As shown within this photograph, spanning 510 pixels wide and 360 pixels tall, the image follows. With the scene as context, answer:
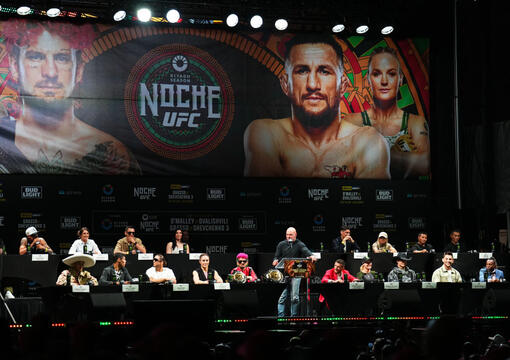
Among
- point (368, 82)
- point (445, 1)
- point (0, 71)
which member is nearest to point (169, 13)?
point (0, 71)

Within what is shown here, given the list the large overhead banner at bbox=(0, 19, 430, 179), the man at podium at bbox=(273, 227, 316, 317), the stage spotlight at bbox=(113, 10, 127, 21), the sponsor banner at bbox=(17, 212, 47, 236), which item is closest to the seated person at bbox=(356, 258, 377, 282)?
the man at podium at bbox=(273, 227, 316, 317)

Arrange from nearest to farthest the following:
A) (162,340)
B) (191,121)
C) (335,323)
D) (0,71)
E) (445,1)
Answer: (162,340)
(335,323)
(0,71)
(191,121)
(445,1)

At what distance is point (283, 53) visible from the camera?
63.5 ft

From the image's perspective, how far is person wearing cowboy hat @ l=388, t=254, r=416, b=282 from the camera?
614 inches

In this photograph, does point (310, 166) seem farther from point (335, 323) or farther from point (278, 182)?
point (335, 323)

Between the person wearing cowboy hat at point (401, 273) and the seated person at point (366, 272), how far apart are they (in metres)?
0.34

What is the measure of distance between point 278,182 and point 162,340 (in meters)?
15.5

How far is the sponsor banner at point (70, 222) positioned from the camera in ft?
57.2

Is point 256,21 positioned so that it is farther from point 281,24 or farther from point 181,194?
point 181,194

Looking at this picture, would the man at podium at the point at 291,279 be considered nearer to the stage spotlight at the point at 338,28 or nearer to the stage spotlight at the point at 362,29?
the stage spotlight at the point at 338,28

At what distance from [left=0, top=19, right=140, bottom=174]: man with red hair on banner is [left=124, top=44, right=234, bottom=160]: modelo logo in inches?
39.1

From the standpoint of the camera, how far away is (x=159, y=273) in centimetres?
1534

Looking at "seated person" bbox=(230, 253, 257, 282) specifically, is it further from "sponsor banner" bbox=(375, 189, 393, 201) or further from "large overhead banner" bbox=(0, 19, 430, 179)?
"sponsor banner" bbox=(375, 189, 393, 201)

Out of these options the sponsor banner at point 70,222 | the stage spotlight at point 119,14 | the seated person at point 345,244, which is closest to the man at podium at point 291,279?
the seated person at point 345,244
